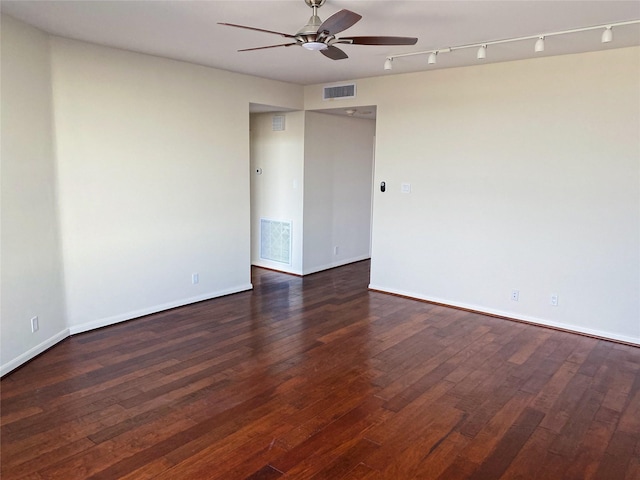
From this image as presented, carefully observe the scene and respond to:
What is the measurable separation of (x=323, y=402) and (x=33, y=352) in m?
2.35

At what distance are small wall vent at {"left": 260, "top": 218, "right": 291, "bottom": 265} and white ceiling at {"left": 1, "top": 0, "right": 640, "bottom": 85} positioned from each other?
2672 millimetres

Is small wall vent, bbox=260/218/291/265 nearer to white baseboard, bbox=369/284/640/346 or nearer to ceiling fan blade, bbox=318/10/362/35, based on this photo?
white baseboard, bbox=369/284/640/346

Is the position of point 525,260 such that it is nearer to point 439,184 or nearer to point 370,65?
point 439,184

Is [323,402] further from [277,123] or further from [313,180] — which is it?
[277,123]

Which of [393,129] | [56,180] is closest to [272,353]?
[56,180]

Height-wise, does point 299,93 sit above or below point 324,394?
above

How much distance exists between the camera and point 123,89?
4164 millimetres

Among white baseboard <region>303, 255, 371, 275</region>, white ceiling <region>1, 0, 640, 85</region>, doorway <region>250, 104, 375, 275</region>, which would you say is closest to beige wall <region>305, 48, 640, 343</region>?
white ceiling <region>1, 0, 640, 85</region>

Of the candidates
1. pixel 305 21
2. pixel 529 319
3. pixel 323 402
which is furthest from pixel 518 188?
pixel 323 402

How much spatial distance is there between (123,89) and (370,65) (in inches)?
96.6

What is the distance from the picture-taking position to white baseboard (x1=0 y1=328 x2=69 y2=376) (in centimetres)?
323

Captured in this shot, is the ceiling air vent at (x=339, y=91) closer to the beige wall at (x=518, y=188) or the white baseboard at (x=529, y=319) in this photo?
the beige wall at (x=518, y=188)

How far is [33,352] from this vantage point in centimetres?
351

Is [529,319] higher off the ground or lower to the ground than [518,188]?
lower
